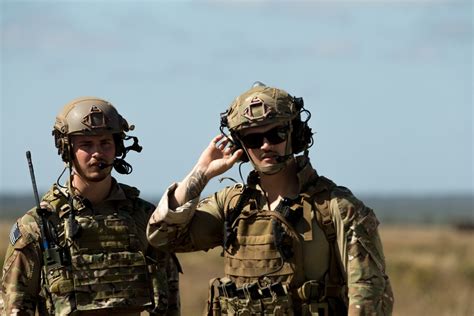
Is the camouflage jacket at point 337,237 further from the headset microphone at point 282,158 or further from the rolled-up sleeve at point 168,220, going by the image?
the headset microphone at point 282,158

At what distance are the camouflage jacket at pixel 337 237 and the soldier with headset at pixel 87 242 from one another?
3.18ft

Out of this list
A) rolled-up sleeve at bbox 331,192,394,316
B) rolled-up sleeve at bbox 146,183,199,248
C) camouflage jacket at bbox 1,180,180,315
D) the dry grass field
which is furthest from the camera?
the dry grass field

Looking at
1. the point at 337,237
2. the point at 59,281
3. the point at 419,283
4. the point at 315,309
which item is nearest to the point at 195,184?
the point at 337,237

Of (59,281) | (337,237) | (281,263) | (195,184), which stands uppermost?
(195,184)

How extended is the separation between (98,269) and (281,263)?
1760mm

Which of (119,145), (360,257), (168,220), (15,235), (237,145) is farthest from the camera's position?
(119,145)

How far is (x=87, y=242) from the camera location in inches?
388

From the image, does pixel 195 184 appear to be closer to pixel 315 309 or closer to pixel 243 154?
pixel 243 154

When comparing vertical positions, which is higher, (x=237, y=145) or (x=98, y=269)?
(x=237, y=145)

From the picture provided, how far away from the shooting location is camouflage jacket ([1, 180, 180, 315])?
9.67 metres

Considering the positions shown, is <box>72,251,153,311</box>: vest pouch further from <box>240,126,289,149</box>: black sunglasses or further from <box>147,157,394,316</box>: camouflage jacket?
<box>240,126,289,149</box>: black sunglasses

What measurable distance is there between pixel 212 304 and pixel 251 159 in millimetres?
1059

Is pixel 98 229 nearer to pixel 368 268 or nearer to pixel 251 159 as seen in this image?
pixel 251 159

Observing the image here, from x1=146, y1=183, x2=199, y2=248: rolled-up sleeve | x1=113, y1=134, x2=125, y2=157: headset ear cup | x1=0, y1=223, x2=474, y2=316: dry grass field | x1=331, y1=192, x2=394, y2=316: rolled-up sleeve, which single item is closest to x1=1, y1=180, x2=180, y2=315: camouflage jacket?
x1=113, y1=134, x2=125, y2=157: headset ear cup
